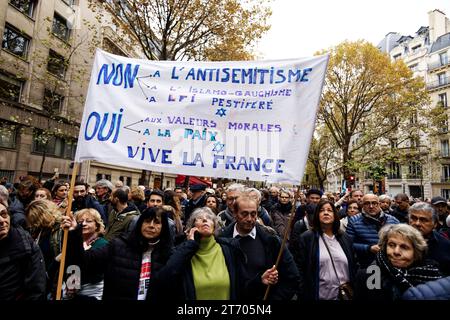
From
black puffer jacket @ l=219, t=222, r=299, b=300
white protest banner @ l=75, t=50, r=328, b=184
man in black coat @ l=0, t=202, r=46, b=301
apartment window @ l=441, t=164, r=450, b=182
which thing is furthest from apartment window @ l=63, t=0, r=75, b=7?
apartment window @ l=441, t=164, r=450, b=182

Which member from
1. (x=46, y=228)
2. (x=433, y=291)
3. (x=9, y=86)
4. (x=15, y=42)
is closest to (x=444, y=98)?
(x=15, y=42)

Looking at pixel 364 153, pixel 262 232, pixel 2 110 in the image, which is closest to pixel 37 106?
pixel 2 110

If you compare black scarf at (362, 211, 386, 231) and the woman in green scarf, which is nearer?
the woman in green scarf

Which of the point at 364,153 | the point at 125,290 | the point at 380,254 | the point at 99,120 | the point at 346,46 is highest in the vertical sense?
the point at 346,46

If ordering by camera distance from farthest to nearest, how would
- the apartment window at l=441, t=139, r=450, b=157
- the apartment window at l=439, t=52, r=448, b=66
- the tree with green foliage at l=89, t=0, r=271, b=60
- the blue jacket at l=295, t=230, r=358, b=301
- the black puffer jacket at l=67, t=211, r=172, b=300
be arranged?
the apartment window at l=439, t=52, r=448, b=66, the apartment window at l=441, t=139, r=450, b=157, the tree with green foliage at l=89, t=0, r=271, b=60, the blue jacket at l=295, t=230, r=358, b=301, the black puffer jacket at l=67, t=211, r=172, b=300

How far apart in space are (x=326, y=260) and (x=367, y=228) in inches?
45.8

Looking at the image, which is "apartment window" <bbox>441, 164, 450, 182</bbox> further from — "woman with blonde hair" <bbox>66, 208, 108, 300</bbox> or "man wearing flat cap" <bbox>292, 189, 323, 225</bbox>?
"woman with blonde hair" <bbox>66, 208, 108, 300</bbox>

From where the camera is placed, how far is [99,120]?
10.5 ft

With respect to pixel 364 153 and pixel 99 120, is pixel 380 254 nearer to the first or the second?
pixel 99 120

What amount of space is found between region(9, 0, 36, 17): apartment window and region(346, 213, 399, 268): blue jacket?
2244cm

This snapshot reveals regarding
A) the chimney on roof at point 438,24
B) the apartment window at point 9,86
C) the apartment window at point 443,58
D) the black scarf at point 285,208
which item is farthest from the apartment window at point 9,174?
the chimney on roof at point 438,24

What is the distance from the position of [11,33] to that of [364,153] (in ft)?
81.9

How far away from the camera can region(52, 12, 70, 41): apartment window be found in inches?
863

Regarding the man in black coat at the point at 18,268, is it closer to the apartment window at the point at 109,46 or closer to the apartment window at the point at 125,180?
the apartment window at the point at 109,46
